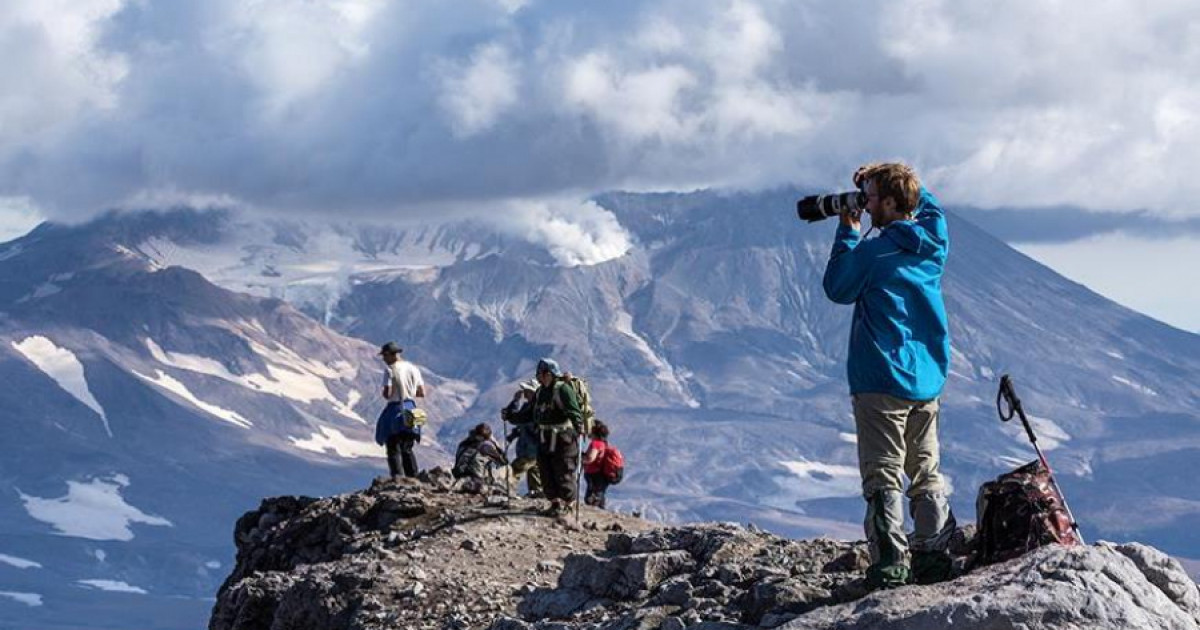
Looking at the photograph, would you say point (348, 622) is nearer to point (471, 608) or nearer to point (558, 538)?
point (471, 608)

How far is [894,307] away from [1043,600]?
204 cm

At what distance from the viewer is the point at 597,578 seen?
1614 cm

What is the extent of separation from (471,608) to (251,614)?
3021 millimetres

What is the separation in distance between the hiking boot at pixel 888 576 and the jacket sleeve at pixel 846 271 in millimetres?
1428

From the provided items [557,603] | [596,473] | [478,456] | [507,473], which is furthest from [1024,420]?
[596,473]

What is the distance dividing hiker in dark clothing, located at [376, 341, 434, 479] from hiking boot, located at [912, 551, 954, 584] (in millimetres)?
15966

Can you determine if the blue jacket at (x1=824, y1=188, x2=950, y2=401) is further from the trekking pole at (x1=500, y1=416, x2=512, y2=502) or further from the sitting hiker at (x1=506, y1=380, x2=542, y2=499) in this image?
the sitting hiker at (x1=506, y1=380, x2=542, y2=499)

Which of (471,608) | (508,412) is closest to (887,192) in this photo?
(471,608)

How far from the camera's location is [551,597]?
53.4ft

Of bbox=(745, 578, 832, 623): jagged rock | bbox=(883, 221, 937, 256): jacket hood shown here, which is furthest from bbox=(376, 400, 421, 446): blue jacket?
bbox=(883, 221, 937, 256): jacket hood

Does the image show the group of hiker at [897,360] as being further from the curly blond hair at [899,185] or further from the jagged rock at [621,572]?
the jagged rock at [621,572]

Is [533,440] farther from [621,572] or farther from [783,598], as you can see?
[783,598]

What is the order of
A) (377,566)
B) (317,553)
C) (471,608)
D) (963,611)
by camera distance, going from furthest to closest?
(317,553)
(377,566)
(471,608)
(963,611)

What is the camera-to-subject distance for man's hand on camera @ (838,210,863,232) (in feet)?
42.0
